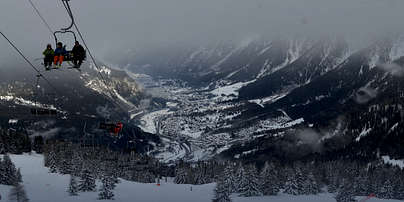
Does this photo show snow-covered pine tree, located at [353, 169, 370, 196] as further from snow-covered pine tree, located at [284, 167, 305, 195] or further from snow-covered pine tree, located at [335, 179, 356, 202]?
snow-covered pine tree, located at [335, 179, 356, 202]

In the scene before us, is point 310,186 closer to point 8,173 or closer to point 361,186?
point 361,186

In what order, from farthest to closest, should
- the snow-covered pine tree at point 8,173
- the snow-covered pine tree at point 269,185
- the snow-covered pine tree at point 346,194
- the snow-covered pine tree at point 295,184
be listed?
1. the snow-covered pine tree at point 295,184
2. the snow-covered pine tree at point 269,185
3. the snow-covered pine tree at point 346,194
4. the snow-covered pine tree at point 8,173

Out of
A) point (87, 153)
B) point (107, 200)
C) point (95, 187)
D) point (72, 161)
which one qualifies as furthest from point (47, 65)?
point (87, 153)

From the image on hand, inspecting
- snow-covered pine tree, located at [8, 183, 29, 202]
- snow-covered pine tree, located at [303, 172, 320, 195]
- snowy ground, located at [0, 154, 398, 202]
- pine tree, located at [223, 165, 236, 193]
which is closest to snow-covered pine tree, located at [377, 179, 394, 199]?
snowy ground, located at [0, 154, 398, 202]

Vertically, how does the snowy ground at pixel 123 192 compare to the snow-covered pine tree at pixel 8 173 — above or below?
below

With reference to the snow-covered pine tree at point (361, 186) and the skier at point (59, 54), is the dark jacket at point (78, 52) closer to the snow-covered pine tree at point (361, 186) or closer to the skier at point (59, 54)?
the skier at point (59, 54)

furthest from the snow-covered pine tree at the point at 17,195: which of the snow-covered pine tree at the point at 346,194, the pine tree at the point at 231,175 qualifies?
the snow-covered pine tree at the point at 346,194

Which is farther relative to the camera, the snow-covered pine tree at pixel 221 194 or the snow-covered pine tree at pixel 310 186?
the snow-covered pine tree at pixel 310 186

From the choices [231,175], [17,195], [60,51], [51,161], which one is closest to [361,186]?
[231,175]
